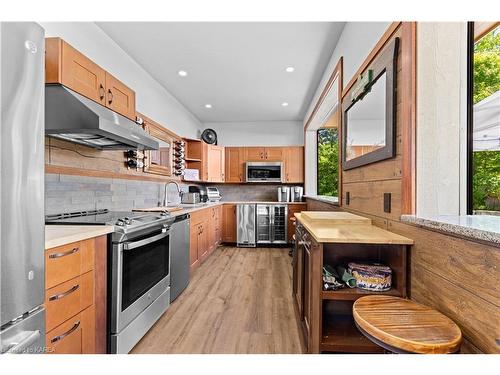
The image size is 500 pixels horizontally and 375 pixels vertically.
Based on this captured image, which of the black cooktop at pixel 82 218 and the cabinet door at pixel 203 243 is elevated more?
the black cooktop at pixel 82 218

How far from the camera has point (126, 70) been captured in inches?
117

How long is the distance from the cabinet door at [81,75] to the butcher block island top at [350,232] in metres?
1.89

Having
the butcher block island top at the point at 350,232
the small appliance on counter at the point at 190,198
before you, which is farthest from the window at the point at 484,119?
the small appliance on counter at the point at 190,198

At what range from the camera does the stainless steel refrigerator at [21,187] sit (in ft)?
2.61

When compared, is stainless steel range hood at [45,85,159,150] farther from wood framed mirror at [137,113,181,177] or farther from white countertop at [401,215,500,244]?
white countertop at [401,215,500,244]

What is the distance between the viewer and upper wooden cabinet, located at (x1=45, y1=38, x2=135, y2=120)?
167 centimetres

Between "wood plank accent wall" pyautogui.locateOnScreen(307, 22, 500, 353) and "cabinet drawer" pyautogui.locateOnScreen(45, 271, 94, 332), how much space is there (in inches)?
66.5

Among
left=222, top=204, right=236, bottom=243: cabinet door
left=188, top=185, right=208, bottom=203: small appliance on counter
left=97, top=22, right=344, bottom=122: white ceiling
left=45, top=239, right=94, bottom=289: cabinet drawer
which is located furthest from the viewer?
left=222, top=204, right=236, bottom=243: cabinet door

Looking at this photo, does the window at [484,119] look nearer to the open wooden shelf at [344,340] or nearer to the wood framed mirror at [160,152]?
the open wooden shelf at [344,340]

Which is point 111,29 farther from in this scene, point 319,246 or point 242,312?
point 242,312

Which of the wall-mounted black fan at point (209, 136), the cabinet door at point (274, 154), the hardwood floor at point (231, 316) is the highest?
the wall-mounted black fan at point (209, 136)

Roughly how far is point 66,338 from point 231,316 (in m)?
1.32

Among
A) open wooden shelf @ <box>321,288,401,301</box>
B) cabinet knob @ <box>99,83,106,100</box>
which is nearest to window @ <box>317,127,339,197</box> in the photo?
open wooden shelf @ <box>321,288,401,301</box>

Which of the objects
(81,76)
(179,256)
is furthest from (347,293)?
(81,76)
